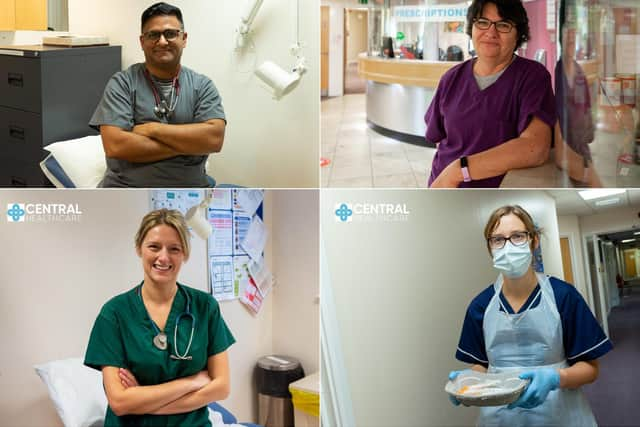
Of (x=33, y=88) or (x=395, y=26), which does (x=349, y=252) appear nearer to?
(x=395, y=26)

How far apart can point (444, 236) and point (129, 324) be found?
0.93 m

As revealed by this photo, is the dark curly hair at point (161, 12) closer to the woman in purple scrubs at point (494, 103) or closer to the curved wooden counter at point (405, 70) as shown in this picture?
the curved wooden counter at point (405, 70)

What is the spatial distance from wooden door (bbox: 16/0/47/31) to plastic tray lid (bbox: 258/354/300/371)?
1098 mm

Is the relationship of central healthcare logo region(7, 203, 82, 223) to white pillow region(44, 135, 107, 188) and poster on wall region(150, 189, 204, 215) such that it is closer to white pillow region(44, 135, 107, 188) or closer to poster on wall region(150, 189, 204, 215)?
white pillow region(44, 135, 107, 188)

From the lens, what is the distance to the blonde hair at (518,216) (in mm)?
2197

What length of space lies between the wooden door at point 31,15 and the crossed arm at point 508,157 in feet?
3.72

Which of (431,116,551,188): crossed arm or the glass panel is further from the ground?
the glass panel

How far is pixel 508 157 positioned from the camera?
204cm

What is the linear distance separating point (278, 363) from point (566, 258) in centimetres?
88

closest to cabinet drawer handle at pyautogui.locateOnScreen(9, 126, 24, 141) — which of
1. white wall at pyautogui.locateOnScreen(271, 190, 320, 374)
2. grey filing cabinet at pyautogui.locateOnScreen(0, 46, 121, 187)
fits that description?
grey filing cabinet at pyautogui.locateOnScreen(0, 46, 121, 187)

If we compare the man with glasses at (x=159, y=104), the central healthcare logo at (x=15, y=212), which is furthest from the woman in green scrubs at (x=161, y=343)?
the central healthcare logo at (x=15, y=212)

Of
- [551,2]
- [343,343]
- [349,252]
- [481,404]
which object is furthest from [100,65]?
[481,404]

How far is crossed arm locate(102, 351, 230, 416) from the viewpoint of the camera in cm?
212

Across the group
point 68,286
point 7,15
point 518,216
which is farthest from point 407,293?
point 7,15
